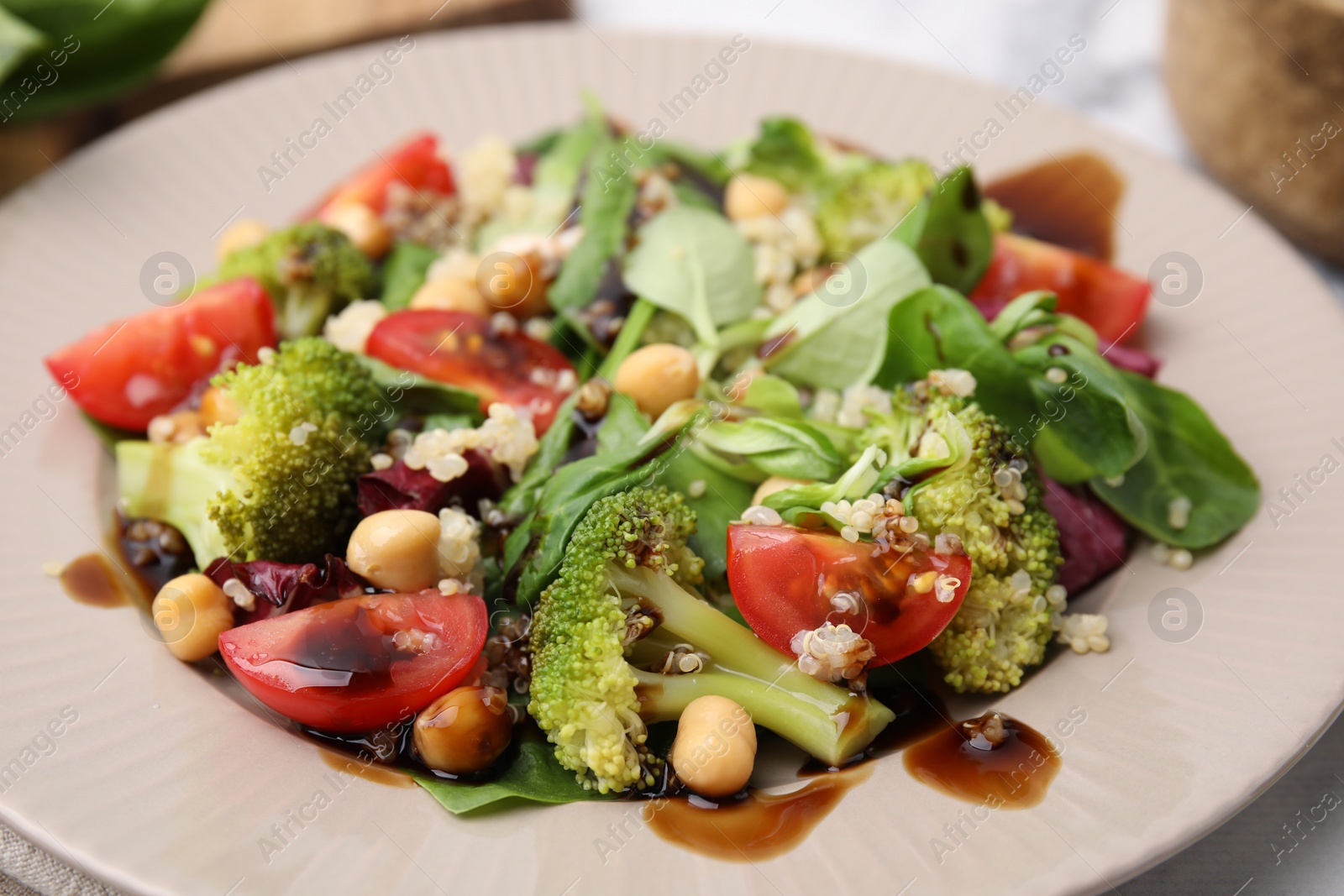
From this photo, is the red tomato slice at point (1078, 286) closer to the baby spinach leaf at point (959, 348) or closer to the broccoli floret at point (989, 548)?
the baby spinach leaf at point (959, 348)

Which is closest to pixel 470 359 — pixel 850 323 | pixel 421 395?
pixel 421 395

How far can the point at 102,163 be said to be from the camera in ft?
10.1

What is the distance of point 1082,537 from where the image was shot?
2252mm

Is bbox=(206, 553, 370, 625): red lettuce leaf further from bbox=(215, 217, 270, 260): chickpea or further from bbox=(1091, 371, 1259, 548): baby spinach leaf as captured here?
bbox=(1091, 371, 1259, 548): baby spinach leaf

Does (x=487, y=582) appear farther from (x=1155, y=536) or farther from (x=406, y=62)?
(x=406, y=62)

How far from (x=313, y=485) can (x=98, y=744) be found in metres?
0.61

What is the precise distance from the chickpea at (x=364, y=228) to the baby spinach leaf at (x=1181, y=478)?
1.96m

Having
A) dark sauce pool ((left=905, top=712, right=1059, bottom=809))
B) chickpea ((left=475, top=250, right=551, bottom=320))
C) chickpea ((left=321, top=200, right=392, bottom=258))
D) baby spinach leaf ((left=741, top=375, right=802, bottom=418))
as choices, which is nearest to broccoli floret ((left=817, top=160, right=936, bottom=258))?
baby spinach leaf ((left=741, top=375, right=802, bottom=418))

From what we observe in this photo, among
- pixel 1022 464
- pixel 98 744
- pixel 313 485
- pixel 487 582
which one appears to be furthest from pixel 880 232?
pixel 98 744

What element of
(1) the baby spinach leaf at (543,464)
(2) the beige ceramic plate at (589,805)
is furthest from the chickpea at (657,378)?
(2) the beige ceramic plate at (589,805)

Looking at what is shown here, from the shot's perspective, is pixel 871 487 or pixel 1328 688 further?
pixel 871 487

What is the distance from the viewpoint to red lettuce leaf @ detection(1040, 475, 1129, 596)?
7.32ft

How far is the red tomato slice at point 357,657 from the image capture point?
1.90 metres

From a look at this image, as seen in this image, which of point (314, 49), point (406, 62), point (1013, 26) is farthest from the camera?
point (1013, 26)
